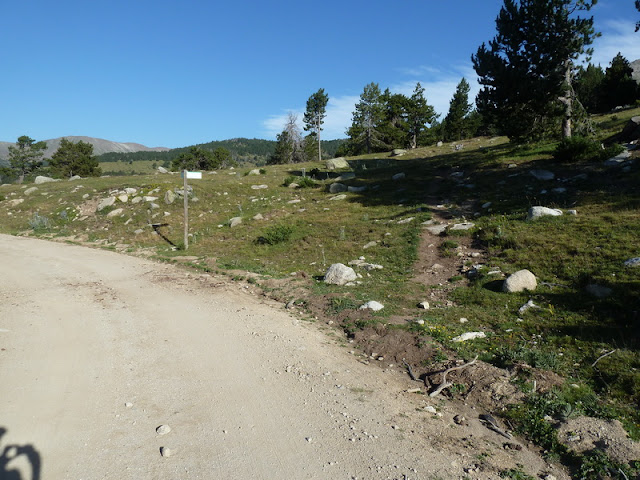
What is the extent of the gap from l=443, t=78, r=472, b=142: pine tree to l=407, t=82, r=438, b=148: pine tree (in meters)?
5.80

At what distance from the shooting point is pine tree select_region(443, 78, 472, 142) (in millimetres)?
68562

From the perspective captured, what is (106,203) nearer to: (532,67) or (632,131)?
(532,67)

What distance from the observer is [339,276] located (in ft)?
41.1

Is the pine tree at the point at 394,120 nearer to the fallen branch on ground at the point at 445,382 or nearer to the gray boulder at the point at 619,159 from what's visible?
the gray boulder at the point at 619,159

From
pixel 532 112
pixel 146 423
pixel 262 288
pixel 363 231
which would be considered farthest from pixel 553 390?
pixel 532 112

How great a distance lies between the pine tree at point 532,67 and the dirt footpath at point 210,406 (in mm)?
21921

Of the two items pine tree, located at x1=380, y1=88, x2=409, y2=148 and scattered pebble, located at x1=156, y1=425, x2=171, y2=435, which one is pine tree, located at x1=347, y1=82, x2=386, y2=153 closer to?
pine tree, located at x1=380, y1=88, x2=409, y2=148

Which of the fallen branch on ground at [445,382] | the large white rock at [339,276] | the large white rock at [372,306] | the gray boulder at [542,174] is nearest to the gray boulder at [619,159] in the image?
the gray boulder at [542,174]

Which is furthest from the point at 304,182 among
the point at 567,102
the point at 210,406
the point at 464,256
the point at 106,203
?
the point at 210,406

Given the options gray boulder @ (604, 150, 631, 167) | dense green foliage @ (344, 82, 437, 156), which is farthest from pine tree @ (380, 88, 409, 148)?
gray boulder @ (604, 150, 631, 167)

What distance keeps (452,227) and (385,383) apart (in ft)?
36.7

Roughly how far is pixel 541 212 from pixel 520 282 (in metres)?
5.92

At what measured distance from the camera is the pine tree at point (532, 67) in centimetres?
2147

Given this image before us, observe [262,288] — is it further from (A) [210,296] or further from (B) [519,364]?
(B) [519,364]
